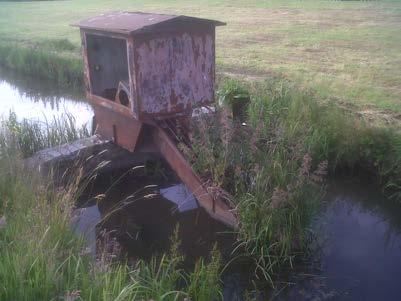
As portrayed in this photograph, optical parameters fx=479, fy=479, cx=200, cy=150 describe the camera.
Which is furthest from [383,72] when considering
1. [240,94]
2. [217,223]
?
[217,223]

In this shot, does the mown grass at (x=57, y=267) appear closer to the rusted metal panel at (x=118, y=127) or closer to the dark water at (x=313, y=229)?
the dark water at (x=313, y=229)

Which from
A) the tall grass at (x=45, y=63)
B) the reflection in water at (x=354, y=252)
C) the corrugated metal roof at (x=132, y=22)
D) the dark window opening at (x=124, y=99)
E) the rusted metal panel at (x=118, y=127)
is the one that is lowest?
the tall grass at (x=45, y=63)

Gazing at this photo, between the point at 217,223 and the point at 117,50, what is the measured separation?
11.2 ft

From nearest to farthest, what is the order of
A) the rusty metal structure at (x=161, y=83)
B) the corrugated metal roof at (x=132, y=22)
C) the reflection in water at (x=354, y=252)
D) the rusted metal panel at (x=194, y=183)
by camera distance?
the reflection in water at (x=354, y=252)
the rusted metal panel at (x=194, y=183)
the corrugated metal roof at (x=132, y=22)
the rusty metal structure at (x=161, y=83)

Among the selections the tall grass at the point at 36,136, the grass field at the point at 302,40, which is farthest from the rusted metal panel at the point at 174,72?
the grass field at the point at 302,40

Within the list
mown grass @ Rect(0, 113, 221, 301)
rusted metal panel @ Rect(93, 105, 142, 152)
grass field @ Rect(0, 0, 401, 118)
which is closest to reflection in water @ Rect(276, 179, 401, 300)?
mown grass @ Rect(0, 113, 221, 301)

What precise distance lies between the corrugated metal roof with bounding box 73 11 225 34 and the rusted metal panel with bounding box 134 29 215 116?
6.3 inches

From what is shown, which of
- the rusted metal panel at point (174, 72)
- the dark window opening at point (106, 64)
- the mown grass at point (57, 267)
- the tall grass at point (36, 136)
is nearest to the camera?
the mown grass at point (57, 267)

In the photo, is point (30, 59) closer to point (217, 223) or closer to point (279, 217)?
point (217, 223)

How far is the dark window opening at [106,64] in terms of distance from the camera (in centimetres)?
719

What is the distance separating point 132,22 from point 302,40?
36.9 feet

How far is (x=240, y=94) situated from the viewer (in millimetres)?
7430

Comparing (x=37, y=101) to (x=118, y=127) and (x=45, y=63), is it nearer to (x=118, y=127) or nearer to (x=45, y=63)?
(x=45, y=63)

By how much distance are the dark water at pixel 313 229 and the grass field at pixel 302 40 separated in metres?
2.61
